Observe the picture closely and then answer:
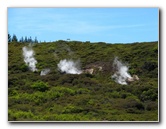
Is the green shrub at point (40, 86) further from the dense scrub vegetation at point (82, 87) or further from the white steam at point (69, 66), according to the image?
the white steam at point (69, 66)

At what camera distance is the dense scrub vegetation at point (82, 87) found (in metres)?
12.2

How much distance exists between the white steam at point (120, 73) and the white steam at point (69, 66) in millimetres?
441

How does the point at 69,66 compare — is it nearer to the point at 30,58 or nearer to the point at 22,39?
the point at 30,58

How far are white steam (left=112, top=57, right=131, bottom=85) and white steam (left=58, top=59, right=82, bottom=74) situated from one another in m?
0.44

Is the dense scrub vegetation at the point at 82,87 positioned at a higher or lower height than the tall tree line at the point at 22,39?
lower

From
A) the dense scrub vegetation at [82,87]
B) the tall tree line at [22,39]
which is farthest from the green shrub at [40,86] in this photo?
the tall tree line at [22,39]

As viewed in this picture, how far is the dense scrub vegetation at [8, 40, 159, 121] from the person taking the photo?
12.2 m

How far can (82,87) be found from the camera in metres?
12.5

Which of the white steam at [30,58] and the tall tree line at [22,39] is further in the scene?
the white steam at [30,58]

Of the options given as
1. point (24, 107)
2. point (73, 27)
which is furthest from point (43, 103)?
point (73, 27)

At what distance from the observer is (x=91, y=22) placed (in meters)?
12.4

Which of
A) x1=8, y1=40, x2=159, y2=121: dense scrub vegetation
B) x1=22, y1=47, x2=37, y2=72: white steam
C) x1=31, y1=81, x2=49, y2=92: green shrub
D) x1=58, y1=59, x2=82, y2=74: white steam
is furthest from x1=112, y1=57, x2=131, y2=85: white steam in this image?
x1=22, y1=47, x2=37, y2=72: white steam

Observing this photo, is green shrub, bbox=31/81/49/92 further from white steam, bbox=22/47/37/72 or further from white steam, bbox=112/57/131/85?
white steam, bbox=112/57/131/85
